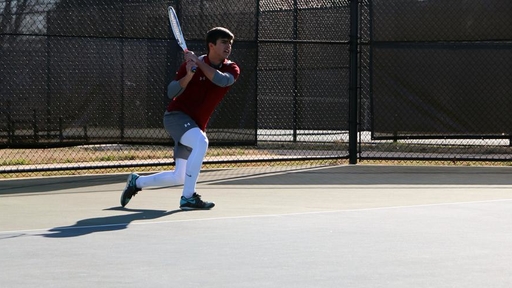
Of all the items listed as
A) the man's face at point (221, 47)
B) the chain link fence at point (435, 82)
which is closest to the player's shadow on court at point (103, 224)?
the man's face at point (221, 47)

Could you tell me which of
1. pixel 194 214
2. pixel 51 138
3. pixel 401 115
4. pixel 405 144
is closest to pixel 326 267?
pixel 194 214

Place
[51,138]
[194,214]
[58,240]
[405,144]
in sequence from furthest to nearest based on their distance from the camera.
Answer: [405,144]
[51,138]
[194,214]
[58,240]

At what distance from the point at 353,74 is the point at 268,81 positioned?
103 inches

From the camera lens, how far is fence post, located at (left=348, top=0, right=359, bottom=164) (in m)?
14.0

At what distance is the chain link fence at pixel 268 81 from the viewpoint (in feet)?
40.9

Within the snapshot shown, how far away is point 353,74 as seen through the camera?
1401 centimetres

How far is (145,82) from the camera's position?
1302 centimetres

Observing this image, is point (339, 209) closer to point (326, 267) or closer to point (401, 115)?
point (326, 267)

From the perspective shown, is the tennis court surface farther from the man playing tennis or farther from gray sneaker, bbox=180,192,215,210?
the man playing tennis

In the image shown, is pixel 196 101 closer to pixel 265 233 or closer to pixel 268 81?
pixel 265 233

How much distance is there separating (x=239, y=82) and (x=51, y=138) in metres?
2.55

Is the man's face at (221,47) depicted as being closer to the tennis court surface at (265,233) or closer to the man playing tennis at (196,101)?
the man playing tennis at (196,101)

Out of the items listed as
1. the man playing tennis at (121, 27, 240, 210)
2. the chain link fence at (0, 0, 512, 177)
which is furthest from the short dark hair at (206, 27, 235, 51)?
the chain link fence at (0, 0, 512, 177)

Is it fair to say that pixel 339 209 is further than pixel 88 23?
No
